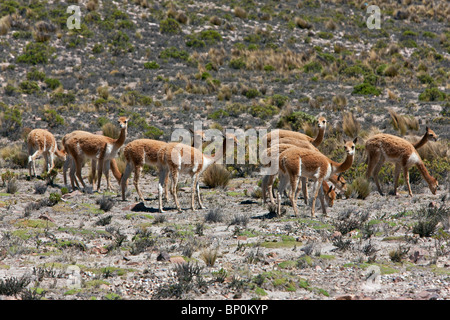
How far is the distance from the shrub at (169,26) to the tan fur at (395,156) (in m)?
25.1

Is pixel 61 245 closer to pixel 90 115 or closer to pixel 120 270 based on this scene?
pixel 120 270

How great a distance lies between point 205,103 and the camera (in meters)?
25.4

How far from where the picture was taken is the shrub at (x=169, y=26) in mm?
35719

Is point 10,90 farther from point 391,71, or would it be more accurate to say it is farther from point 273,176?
point 391,71

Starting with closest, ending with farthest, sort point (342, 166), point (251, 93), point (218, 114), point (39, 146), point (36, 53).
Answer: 1. point (342, 166)
2. point (39, 146)
3. point (218, 114)
4. point (251, 93)
5. point (36, 53)

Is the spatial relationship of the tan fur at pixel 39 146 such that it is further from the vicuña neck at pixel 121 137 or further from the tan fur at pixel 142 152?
the tan fur at pixel 142 152

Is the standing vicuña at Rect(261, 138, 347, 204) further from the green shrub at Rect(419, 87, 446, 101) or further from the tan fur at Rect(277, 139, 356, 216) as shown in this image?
the green shrub at Rect(419, 87, 446, 101)

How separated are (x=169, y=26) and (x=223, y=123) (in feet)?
51.7

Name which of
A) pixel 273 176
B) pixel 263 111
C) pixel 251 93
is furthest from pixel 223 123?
pixel 273 176

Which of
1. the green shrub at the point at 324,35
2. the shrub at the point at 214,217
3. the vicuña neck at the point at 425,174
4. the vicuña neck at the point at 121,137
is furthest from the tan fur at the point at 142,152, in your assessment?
the green shrub at the point at 324,35

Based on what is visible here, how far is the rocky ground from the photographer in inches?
277

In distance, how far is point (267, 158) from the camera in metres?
11.2

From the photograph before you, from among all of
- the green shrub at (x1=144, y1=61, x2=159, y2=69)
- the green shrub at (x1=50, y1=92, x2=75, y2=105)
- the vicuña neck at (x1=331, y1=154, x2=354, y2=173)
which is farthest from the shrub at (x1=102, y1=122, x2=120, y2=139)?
the vicuña neck at (x1=331, y1=154, x2=354, y2=173)
